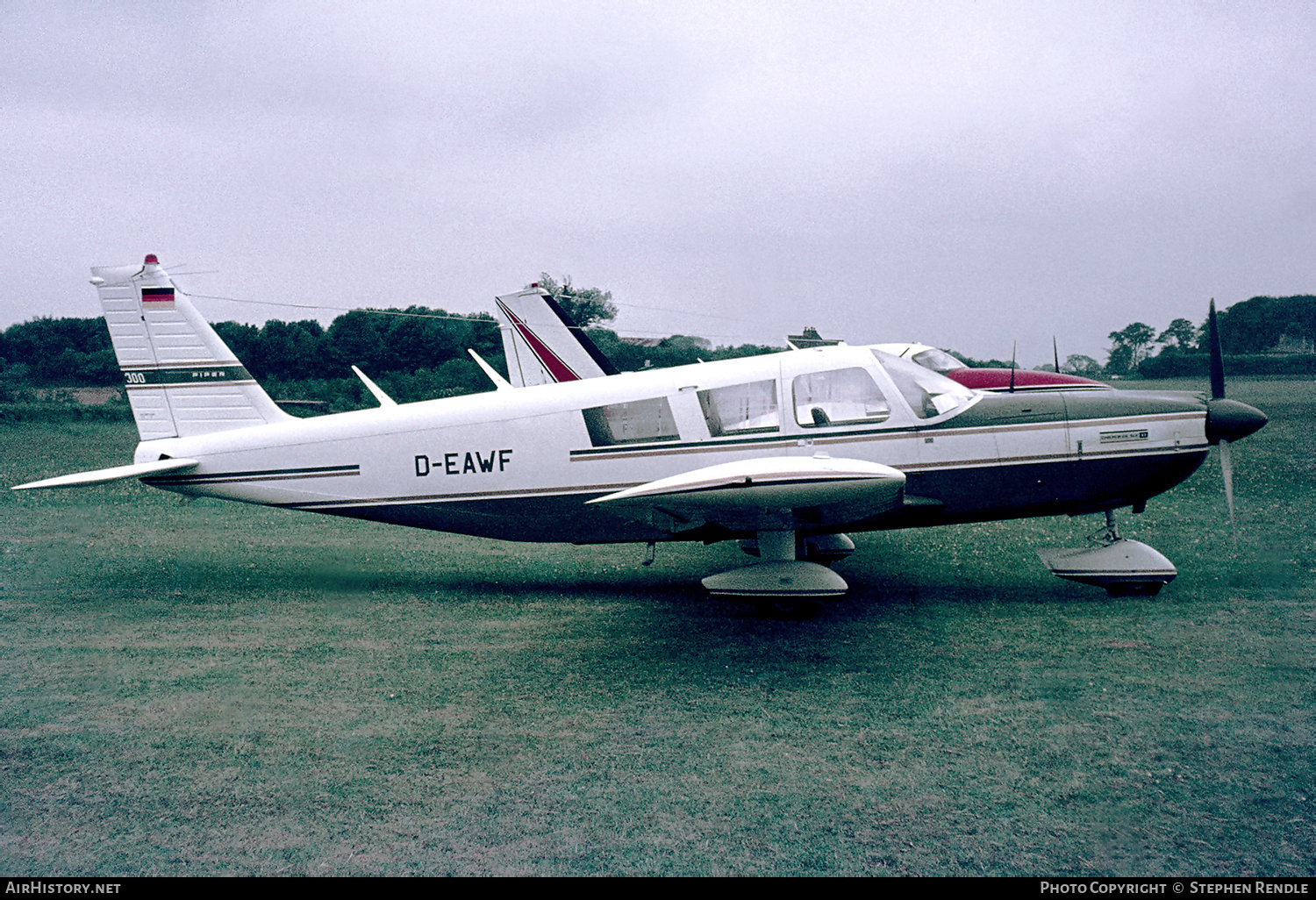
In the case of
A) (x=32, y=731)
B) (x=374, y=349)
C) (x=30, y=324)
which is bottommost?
(x=32, y=731)

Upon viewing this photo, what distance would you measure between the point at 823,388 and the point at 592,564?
3.45 metres

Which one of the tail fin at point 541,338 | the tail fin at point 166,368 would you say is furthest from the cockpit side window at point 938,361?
the tail fin at point 166,368

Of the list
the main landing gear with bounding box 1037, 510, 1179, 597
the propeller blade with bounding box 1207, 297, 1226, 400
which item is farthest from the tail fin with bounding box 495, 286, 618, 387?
the propeller blade with bounding box 1207, 297, 1226, 400

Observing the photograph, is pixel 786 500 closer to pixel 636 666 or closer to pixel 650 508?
pixel 650 508

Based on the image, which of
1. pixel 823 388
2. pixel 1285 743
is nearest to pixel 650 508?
pixel 823 388

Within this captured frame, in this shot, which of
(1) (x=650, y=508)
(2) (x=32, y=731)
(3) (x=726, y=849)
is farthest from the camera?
(1) (x=650, y=508)

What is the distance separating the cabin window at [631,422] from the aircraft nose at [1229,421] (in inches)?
179

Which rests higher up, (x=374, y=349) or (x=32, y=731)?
(x=374, y=349)

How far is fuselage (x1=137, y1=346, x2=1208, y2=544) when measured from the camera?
6.09 m

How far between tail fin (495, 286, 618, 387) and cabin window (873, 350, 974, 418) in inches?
344

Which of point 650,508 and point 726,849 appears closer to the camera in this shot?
point 726,849

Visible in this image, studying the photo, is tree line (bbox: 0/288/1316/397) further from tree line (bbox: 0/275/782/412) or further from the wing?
the wing

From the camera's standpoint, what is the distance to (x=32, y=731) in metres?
4.17
